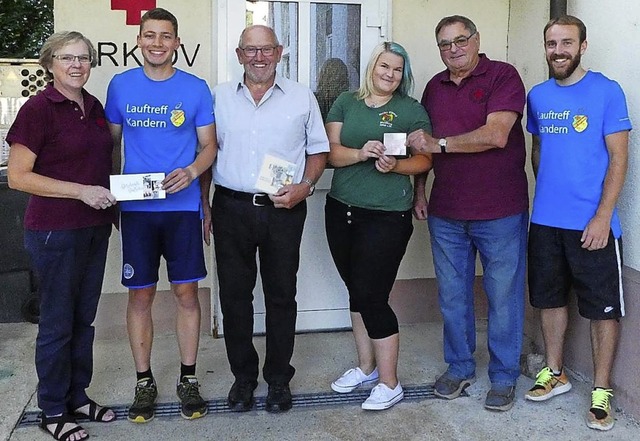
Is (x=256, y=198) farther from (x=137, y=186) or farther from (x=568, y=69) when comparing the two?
(x=568, y=69)

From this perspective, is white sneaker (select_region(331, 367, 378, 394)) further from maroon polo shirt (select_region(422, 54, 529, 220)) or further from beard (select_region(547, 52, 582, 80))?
beard (select_region(547, 52, 582, 80))

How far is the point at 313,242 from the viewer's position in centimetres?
451

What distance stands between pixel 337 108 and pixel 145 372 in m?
1.63

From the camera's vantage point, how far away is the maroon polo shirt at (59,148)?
2824 mm

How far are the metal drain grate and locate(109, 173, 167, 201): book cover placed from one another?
1127 millimetres

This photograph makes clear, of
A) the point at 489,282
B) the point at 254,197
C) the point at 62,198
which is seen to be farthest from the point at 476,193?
the point at 62,198

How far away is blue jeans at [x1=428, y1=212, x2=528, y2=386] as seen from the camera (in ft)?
11.0

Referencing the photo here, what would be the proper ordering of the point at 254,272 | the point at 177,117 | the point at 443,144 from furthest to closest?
the point at 254,272 < the point at 443,144 < the point at 177,117

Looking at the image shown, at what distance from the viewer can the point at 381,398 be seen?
338cm

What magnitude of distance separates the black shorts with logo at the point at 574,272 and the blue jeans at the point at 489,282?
80 millimetres

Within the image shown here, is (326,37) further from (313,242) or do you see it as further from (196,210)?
(196,210)

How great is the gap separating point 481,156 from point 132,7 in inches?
90.6

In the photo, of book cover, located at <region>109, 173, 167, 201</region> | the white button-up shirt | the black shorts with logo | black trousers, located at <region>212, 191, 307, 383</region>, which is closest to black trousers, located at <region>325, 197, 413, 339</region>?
black trousers, located at <region>212, 191, 307, 383</region>

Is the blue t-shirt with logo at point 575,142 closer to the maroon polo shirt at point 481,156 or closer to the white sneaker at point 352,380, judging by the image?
the maroon polo shirt at point 481,156
